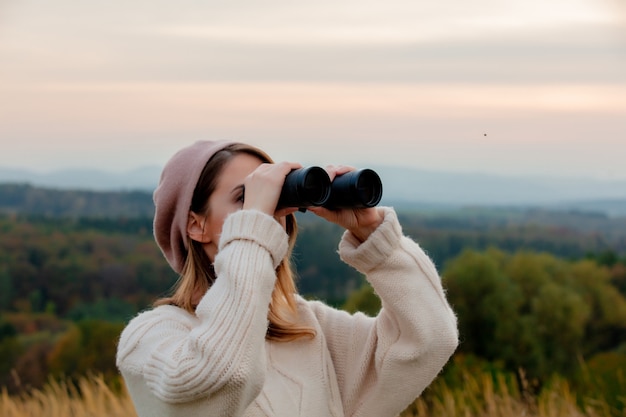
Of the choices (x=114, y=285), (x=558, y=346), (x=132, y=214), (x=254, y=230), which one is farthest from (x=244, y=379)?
(x=132, y=214)

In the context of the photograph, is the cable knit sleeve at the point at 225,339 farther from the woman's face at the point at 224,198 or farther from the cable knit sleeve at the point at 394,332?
the cable knit sleeve at the point at 394,332

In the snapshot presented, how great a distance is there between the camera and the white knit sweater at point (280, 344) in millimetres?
1957

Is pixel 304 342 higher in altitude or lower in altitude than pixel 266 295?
lower

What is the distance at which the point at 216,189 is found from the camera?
7.50 ft

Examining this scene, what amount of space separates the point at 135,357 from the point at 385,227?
2.19 ft

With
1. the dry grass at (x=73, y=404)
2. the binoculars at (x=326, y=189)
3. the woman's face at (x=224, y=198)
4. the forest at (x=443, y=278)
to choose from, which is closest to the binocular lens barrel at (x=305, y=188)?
the binoculars at (x=326, y=189)

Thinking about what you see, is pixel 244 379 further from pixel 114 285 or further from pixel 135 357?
pixel 114 285

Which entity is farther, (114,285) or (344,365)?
(114,285)

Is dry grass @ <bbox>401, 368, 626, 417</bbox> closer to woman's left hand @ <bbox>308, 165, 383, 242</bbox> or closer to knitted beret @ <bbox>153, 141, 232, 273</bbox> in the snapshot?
woman's left hand @ <bbox>308, 165, 383, 242</bbox>

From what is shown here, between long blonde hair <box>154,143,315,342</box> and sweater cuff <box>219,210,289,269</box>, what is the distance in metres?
0.23

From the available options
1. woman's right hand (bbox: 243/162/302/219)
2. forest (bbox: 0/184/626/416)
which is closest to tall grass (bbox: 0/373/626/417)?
forest (bbox: 0/184/626/416)

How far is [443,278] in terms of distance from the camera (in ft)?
34.2

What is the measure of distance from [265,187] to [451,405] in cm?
248

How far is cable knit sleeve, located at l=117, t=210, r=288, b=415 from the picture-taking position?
194 centimetres
